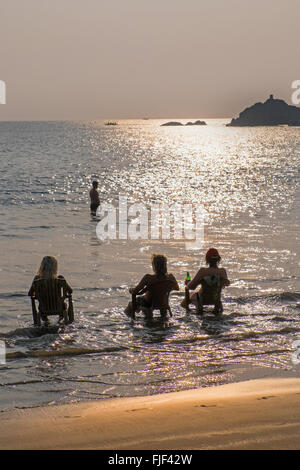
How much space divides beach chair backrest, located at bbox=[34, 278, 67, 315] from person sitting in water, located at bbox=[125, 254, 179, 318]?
1408mm

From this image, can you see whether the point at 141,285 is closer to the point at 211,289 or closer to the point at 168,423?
the point at 211,289

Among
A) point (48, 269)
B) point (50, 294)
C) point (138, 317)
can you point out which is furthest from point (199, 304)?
point (48, 269)

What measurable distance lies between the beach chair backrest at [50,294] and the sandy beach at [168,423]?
3.73m

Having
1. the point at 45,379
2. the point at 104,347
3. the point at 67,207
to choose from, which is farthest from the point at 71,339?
the point at 67,207

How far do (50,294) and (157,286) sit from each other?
6.34 ft

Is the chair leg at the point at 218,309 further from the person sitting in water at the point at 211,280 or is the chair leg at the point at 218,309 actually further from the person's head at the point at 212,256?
the person's head at the point at 212,256

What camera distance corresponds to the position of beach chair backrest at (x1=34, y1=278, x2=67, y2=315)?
9727 millimetres

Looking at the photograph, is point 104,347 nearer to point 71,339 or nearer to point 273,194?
point 71,339

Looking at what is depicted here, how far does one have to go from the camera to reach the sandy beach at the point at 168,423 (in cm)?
436

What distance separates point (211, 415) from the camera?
506 centimetres

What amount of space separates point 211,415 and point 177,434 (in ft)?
1.96
